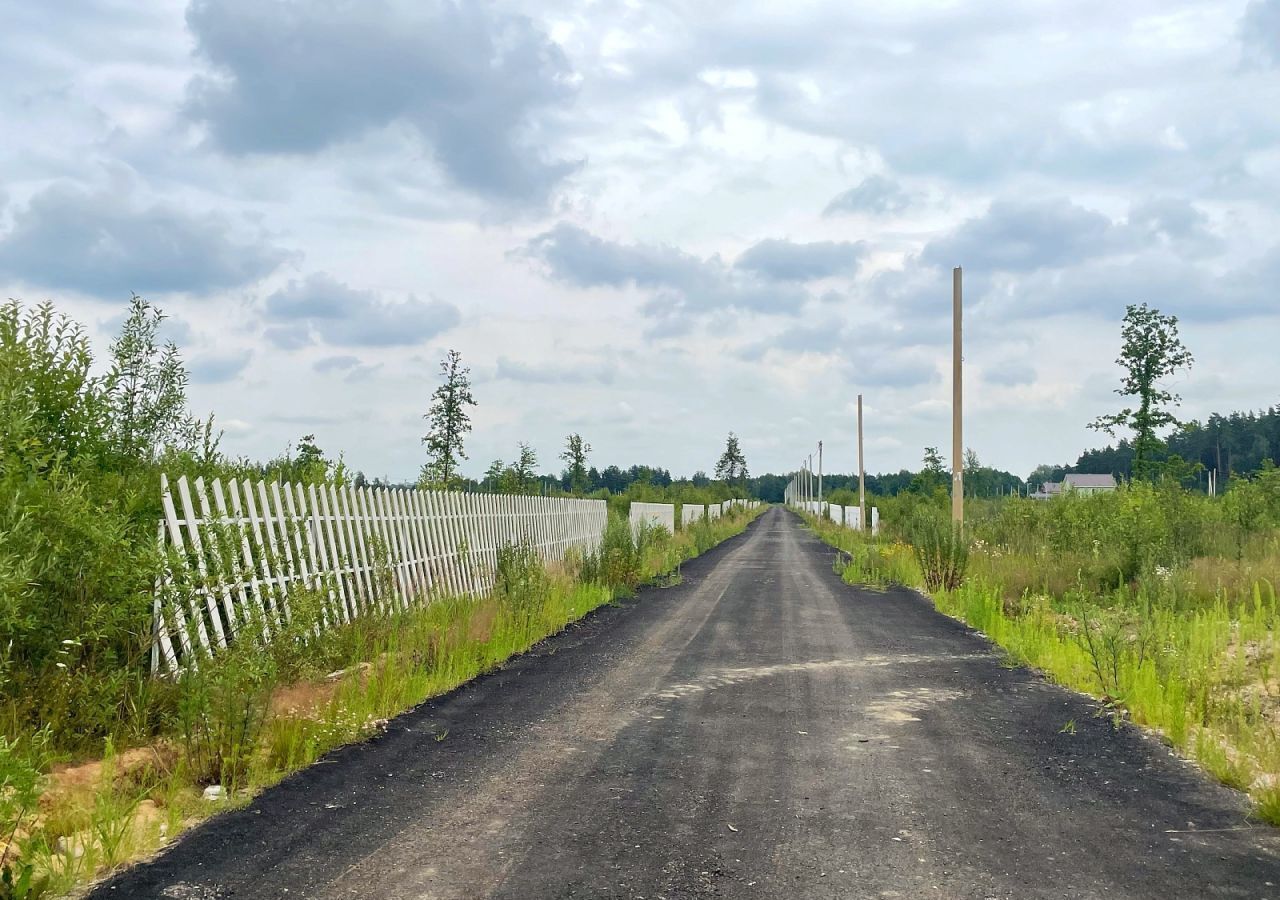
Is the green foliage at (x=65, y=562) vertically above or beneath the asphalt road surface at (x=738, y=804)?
above

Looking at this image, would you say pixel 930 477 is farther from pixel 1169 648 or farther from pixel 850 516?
pixel 1169 648

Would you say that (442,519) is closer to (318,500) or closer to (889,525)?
(318,500)

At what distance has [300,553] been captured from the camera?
8750mm

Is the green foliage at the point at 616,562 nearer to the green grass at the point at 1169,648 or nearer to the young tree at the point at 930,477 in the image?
the green grass at the point at 1169,648

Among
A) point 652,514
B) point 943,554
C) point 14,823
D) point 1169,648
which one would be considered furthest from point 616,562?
point 652,514

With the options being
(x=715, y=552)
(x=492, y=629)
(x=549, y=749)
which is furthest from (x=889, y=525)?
(x=549, y=749)

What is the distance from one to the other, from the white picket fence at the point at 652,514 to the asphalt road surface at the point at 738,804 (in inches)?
702

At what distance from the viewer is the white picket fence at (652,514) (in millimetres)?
29253

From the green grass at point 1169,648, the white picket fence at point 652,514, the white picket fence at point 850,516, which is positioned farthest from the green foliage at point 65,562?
the white picket fence at point 850,516

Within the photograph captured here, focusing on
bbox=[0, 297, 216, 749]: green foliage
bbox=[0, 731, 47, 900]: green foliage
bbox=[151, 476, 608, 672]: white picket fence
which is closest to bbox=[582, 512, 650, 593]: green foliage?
bbox=[151, 476, 608, 672]: white picket fence

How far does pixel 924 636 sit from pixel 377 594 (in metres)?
6.66

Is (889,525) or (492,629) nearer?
(492,629)

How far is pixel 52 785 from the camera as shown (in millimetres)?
5074

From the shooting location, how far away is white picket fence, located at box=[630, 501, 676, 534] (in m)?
29.3
